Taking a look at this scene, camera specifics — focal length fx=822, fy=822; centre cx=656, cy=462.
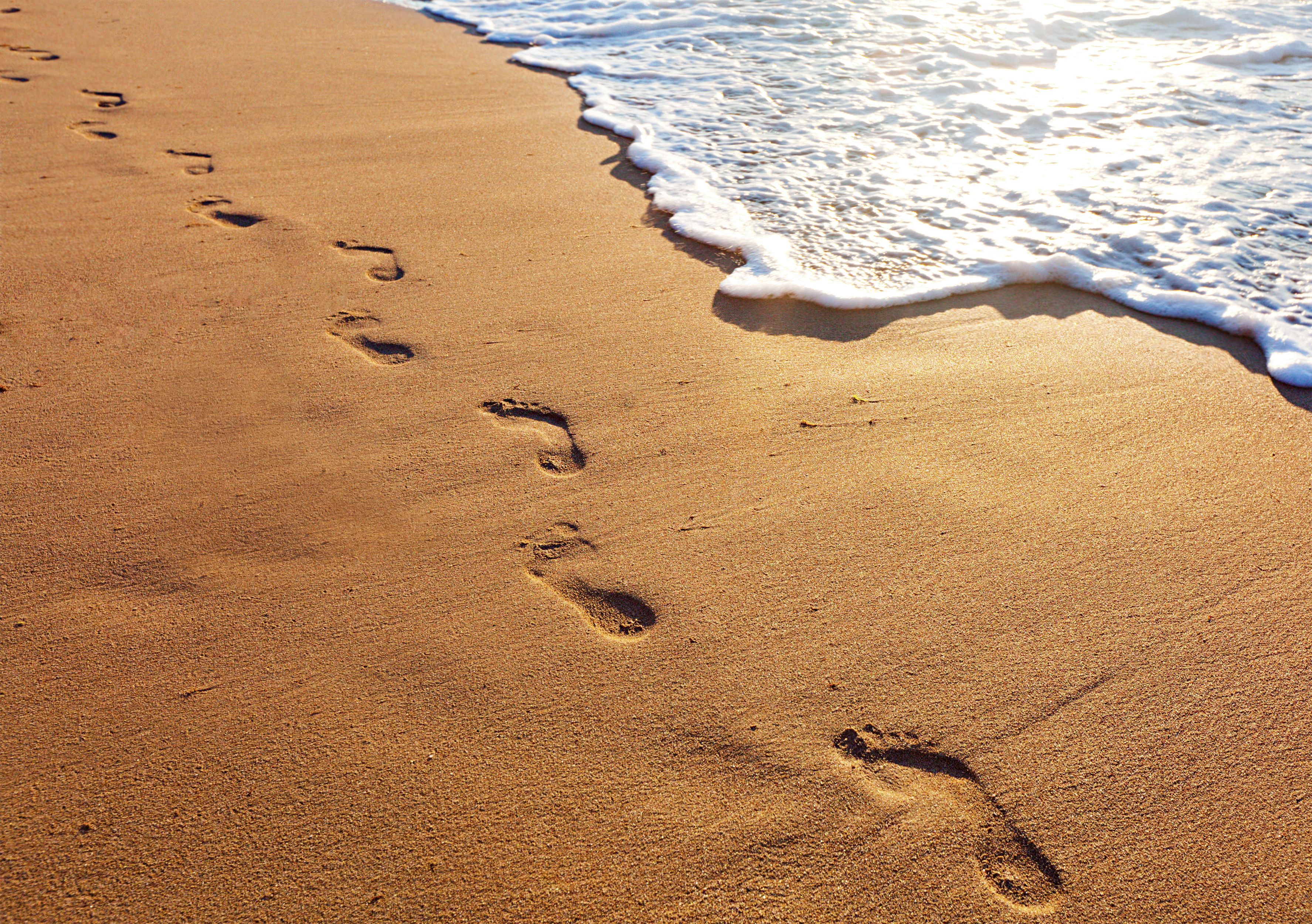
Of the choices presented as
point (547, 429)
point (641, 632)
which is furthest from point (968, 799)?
point (547, 429)

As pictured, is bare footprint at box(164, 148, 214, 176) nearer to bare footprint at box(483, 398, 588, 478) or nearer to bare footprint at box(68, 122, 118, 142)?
bare footprint at box(68, 122, 118, 142)

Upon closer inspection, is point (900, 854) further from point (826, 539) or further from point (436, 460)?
point (436, 460)

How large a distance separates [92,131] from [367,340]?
7.74 feet

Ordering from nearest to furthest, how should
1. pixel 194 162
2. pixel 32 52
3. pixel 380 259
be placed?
pixel 380 259
pixel 194 162
pixel 32 52

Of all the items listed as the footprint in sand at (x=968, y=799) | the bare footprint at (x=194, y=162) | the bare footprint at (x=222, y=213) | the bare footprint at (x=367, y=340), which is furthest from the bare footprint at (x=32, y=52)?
the footprint in sand at (x=968, y=799)

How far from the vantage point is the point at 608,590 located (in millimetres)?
1842

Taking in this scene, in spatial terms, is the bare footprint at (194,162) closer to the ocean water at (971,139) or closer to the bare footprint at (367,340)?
the bare footprint at (367,340)

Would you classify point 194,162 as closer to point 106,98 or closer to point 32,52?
point 106,98

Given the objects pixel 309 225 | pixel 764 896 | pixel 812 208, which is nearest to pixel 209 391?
pixel 309 225

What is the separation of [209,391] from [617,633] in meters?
1.40

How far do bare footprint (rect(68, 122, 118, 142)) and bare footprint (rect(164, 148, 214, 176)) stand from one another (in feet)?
1.18

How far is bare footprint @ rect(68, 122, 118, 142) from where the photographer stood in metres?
3.71

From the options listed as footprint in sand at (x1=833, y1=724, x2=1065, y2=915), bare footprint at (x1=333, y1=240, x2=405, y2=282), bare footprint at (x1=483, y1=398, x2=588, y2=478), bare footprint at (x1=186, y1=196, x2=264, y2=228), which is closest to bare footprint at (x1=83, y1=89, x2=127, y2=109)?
bare footprint at (x1=186, y1=196, x2=264, y2=228)

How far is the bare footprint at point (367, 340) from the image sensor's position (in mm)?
2494
